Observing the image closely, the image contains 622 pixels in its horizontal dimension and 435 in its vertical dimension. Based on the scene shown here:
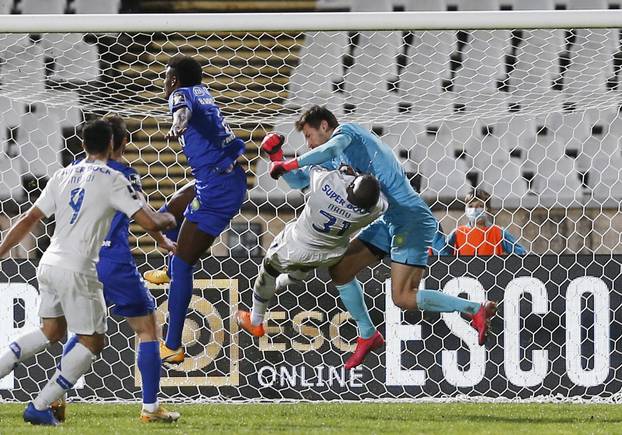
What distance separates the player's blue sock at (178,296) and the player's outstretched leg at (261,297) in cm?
33

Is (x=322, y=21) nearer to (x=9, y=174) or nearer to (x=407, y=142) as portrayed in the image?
(x=407, y=142)

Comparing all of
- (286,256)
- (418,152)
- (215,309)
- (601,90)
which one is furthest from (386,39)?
(286,256)

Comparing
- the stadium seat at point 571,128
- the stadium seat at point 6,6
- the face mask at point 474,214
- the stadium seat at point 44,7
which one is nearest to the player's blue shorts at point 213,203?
the face mask at point 474,214

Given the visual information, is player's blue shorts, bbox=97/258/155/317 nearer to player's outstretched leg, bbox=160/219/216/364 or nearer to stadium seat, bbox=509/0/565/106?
player's outstretched leg, bbox=160/219/216/364

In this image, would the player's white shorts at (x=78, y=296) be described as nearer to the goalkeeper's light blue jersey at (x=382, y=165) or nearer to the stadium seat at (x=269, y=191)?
the goalkeeper's light blue jersey at (x=382, y=165)

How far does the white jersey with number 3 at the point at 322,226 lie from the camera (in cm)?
522

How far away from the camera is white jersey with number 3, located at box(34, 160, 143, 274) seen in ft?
14.9

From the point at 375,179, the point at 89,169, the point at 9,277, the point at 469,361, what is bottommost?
the point at 469,361

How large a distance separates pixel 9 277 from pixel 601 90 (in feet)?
15.2

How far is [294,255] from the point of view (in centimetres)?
541

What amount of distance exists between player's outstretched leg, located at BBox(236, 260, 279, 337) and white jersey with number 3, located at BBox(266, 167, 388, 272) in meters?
0.10

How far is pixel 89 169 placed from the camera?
462cm

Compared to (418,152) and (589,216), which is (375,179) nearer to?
(589,216)

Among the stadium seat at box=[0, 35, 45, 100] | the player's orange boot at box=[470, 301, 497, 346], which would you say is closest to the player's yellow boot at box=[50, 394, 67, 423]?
the player's orange boot at box=[470, 301, 497, 346]
